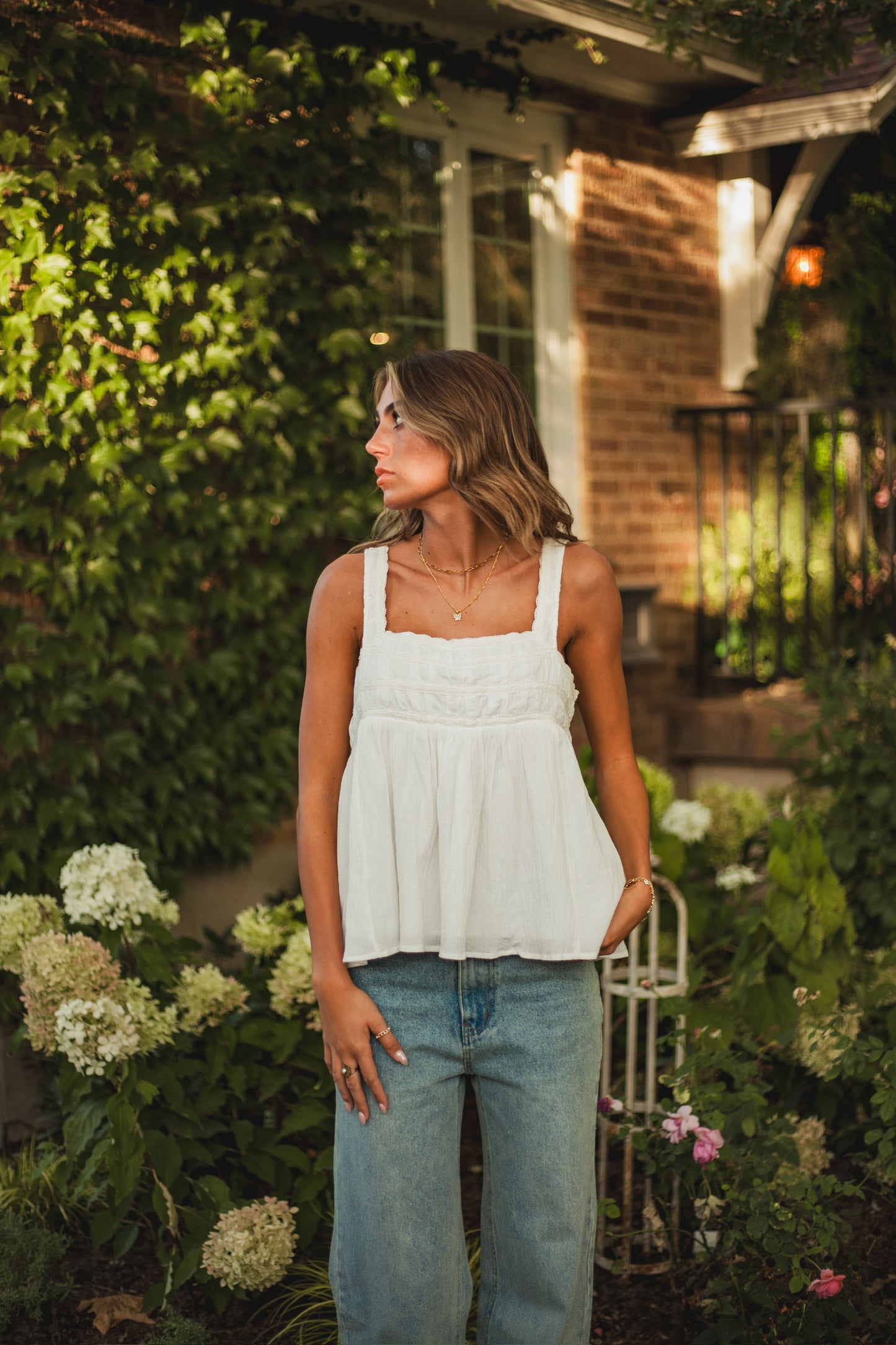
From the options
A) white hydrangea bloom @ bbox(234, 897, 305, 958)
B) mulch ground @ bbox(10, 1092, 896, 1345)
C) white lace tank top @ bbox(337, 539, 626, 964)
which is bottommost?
mulch ground @ bbox(10, 1092, 896, 1345)

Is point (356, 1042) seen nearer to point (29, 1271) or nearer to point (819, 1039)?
point (29, 1271)

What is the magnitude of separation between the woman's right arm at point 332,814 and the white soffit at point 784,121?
4545 millimetres

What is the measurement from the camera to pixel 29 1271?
2924 millimetres

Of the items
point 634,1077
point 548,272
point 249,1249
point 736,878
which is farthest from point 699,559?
point 249,1249

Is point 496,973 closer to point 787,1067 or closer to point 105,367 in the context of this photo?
point 787,1067

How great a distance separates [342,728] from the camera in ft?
6.61

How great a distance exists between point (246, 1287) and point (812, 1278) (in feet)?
4.00

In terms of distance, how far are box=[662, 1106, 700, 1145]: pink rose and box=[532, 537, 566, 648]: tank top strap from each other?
1198 mm

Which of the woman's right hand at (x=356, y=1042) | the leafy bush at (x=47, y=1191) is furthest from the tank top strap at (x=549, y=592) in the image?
the leafy bush at (x=47, y=1191)

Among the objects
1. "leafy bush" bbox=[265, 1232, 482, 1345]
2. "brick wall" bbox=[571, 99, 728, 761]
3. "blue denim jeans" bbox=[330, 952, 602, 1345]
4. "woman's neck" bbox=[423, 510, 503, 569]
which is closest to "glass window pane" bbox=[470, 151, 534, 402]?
"brick wall" bbox=[571, 99, 728, 761]

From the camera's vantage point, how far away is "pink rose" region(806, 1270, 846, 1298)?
8.16ft

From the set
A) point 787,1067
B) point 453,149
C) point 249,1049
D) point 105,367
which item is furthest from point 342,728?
point 453,149

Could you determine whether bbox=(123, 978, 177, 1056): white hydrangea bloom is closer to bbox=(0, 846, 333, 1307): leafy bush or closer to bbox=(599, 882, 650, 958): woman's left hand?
bbox=(0, 846, 333, 1307): leafy bush

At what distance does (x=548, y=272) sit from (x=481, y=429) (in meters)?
4.22
